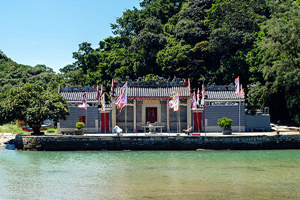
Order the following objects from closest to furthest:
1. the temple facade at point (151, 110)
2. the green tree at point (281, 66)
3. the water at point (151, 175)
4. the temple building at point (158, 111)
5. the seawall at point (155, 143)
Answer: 1. the water at point (151, 175)
2. the seawall at point (155, 143)
3. the green tree at point (281, 66)
4. the temple building at point (158, 111)
5. the temple facade at point (151, 110)

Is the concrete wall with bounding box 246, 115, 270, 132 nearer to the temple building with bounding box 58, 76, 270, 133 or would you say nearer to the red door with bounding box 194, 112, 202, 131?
the temple building with bounding box 58, 76, 270, 133

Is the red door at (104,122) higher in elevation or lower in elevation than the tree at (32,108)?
→ lower

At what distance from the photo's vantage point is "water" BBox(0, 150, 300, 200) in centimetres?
1927

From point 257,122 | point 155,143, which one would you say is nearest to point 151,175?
point 155,143

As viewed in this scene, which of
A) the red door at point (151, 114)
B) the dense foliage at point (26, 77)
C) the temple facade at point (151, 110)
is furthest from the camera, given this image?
the dense foliage at point (26, 77)

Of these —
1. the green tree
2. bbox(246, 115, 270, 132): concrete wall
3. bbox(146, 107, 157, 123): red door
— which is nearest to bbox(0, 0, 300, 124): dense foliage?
the green tree

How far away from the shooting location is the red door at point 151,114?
1607 inches

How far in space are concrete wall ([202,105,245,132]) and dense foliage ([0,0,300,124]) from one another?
16.1ft

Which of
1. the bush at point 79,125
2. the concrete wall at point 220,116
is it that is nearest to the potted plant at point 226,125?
the concrete wall at point 220,116

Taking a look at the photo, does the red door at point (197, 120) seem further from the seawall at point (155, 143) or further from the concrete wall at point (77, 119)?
the concrete wall at point (77, 119)

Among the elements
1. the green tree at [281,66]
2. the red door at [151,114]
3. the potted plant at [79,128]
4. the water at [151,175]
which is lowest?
the water at [151,175]

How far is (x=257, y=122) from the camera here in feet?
130

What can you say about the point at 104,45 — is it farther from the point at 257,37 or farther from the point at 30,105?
the point at 30,105

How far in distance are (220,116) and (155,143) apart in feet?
27.4
